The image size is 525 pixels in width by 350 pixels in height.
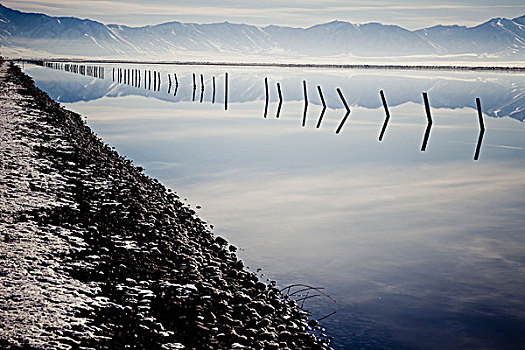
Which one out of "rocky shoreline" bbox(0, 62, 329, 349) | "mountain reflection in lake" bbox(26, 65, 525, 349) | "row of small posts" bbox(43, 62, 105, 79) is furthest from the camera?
"row of small posts" bbox(43, 62, 105, 79)

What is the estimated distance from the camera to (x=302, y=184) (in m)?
19.3

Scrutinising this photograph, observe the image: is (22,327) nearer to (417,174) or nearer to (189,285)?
(189,285)

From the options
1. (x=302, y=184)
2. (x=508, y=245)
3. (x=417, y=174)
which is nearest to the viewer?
(x=508, y=245)

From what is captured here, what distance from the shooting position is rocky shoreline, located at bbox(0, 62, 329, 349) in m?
7.35

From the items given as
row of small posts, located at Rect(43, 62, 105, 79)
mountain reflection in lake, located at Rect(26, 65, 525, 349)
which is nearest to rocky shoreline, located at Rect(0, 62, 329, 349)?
mountain reflection in lake, located at Rect(26, 65, 525, 349)

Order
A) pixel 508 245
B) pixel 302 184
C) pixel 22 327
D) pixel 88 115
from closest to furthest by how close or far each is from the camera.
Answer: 1. pixel 22 327
2. pixel 508 245
3. pixel 302 184
4. pixel 88 115

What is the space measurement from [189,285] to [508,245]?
25.2 ft

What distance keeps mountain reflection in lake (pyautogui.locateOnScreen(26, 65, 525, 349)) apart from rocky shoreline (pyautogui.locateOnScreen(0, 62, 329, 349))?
1.03 m

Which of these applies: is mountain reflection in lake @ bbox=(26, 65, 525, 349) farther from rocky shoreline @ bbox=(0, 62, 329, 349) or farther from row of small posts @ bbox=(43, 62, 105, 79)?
row of small posts @ bbox=(43, 62, 105, 79)

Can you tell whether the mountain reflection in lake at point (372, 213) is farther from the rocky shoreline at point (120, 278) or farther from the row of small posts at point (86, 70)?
the row of small posts at point (86, 70)

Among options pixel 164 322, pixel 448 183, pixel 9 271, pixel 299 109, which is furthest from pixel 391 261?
pixel 299 109

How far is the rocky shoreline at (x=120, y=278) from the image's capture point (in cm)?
735

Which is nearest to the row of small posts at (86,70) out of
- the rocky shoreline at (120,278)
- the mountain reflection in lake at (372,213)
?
the mountain reflection in lake at (372,213)

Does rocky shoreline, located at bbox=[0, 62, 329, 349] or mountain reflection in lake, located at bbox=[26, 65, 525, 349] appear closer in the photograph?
rocky shoreline, located at bbox=[0, 62, 329, 349]
